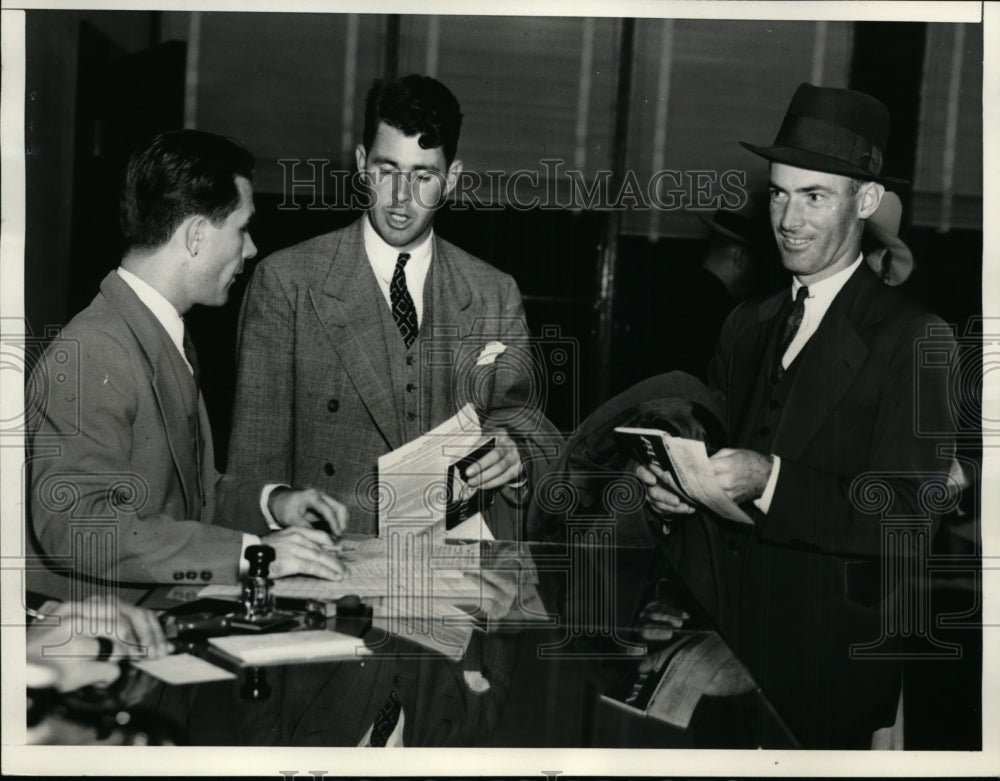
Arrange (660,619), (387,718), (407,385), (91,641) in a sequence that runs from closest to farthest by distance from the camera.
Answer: (387,718), (660,619), (91,641), (407,385)

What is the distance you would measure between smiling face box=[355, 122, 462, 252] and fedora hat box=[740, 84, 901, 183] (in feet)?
2.80

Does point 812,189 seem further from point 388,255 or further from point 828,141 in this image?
point 388,255

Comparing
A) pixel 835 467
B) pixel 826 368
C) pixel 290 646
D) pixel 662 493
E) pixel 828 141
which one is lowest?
pixel 290 646

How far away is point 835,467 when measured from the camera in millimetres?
2951

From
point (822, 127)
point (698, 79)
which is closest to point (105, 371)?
point (698, 79)

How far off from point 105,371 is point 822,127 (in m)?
2.04

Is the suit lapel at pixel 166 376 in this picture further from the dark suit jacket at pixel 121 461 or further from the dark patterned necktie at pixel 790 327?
the dark patterned necktie at pixel 790 327

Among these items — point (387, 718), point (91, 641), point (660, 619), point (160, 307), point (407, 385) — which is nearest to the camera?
point (387, 718)

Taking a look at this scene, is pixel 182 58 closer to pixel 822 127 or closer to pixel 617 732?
pixel 822 127

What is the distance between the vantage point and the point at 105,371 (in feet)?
9.11

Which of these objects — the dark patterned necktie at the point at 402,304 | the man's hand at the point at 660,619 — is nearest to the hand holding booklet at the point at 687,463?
the man's hand at the point at 660,619

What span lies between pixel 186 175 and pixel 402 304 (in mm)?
676

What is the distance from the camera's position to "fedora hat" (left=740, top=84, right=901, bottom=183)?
2996mm

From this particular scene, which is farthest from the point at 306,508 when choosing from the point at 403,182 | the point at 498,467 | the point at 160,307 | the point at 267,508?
the point at 403,182
